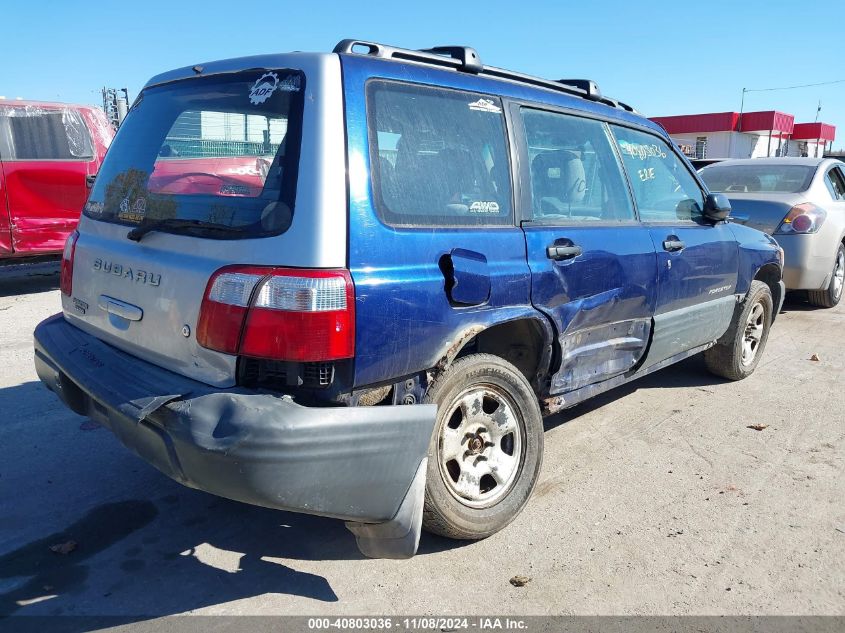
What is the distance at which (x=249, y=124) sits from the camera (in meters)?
2.98

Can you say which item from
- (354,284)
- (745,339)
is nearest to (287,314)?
(354,284)

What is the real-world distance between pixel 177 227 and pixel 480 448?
163 centimetres

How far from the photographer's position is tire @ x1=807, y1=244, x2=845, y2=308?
8172mm

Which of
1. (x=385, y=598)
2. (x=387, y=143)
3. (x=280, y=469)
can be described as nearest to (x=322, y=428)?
(x=280, y=469)

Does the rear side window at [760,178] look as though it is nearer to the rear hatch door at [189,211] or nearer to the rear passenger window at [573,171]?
the rear passenger window at [573,171]

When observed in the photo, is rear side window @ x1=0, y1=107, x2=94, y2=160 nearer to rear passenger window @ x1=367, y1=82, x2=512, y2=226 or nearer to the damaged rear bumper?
the damaged rear bumper

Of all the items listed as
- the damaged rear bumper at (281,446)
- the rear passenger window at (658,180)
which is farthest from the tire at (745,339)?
the damaged rear bumper at (281,446)

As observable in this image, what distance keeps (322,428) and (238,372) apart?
1.26ft

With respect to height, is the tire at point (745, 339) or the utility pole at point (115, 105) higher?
the utility pole at point (115, 105)

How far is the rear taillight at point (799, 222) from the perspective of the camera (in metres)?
7.28

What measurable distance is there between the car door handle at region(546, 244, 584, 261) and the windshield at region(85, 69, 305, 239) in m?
1.37

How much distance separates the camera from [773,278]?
5.67 metres

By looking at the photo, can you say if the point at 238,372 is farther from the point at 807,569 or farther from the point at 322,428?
the point at 807,569

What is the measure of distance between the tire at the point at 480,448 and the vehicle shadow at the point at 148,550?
0.23m
